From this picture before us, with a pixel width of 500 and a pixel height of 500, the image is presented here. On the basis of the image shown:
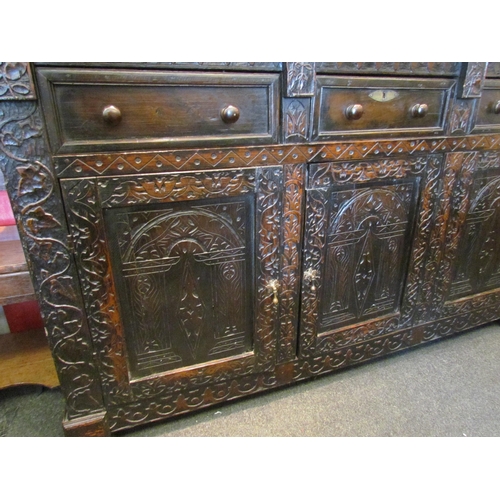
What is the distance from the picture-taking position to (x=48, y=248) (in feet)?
2.11

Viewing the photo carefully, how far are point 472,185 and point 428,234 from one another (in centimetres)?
21

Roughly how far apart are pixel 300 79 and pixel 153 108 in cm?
32

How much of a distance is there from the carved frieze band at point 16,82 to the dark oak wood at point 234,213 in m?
0.02

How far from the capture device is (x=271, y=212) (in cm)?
78

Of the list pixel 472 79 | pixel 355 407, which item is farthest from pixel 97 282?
pixel 472 79

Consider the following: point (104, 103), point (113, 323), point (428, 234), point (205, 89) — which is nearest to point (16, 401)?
point (113, 323)

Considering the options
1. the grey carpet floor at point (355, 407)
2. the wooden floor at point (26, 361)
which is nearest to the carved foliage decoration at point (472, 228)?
the grey carpet floor at point (355, 407)

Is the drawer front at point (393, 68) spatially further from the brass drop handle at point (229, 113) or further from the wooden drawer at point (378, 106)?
the brass drop handle at point (229, 113)

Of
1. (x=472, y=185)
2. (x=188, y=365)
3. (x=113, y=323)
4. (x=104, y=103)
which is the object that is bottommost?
(x=188, y=365)

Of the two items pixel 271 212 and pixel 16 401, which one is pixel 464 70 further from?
pixel 16 401

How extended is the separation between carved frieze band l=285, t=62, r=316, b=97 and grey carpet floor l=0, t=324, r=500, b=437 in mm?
883

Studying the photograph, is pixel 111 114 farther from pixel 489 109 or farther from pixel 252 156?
pixel 489 109

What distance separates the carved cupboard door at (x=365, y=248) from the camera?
0.84 m

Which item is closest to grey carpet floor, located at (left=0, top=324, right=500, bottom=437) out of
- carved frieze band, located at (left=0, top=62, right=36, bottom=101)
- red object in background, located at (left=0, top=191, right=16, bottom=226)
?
red object in background, located at (left=0, top=191, right=16, bottom=226)
